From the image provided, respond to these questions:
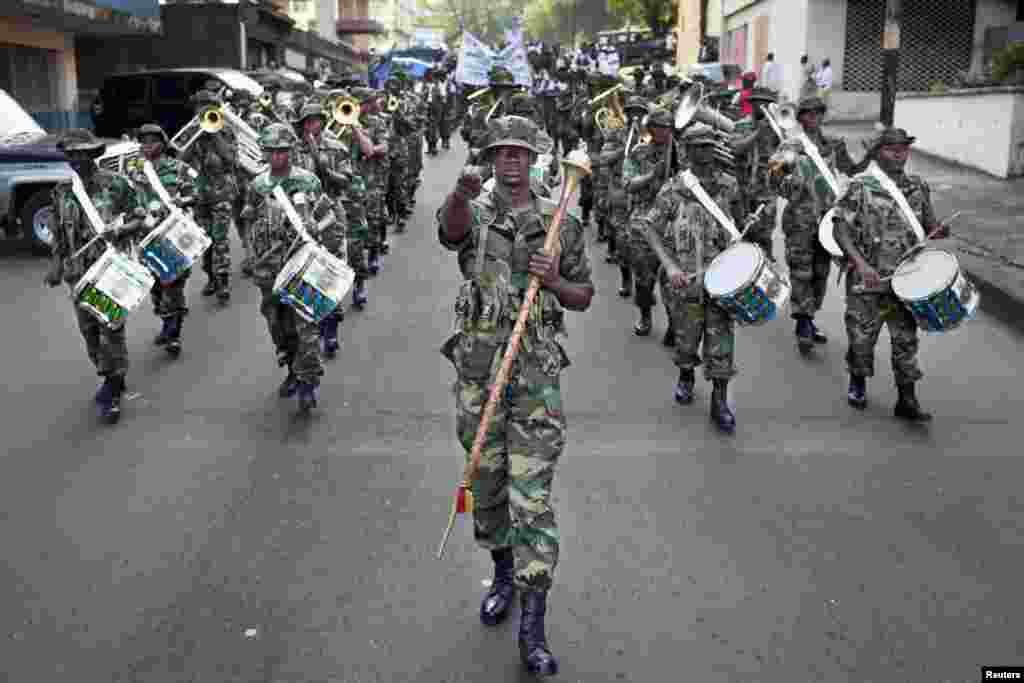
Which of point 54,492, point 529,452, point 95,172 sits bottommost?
point 54,492

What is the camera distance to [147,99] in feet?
69.5

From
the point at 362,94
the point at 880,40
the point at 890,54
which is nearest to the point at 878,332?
the point at 362,94

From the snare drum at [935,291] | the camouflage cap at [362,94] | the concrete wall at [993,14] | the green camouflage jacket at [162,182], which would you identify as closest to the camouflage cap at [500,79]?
the camouflage cap at [362,94]

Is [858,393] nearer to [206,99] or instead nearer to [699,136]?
[699,136]

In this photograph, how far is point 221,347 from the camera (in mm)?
9242

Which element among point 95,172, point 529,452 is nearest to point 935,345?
point 529,452

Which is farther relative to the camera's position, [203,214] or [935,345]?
[203,214]

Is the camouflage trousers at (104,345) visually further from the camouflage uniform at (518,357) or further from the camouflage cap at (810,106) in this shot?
the camouflage cap at (810,106)

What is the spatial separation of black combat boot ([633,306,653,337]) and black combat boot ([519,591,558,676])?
223 inches

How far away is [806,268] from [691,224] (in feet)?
8.18

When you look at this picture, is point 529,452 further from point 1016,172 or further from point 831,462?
point 1016,172

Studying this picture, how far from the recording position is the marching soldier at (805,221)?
29.8 ft

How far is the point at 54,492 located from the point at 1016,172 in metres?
15.9

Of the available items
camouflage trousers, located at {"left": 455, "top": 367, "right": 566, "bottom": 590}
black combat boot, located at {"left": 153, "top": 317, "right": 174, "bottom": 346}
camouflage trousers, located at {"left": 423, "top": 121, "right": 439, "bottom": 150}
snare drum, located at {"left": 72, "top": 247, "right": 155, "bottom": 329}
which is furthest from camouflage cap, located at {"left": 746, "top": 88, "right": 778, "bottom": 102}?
camouflage trousers, located at {"left": 423, "top": 121, "right": 439, "bottom": 150}
